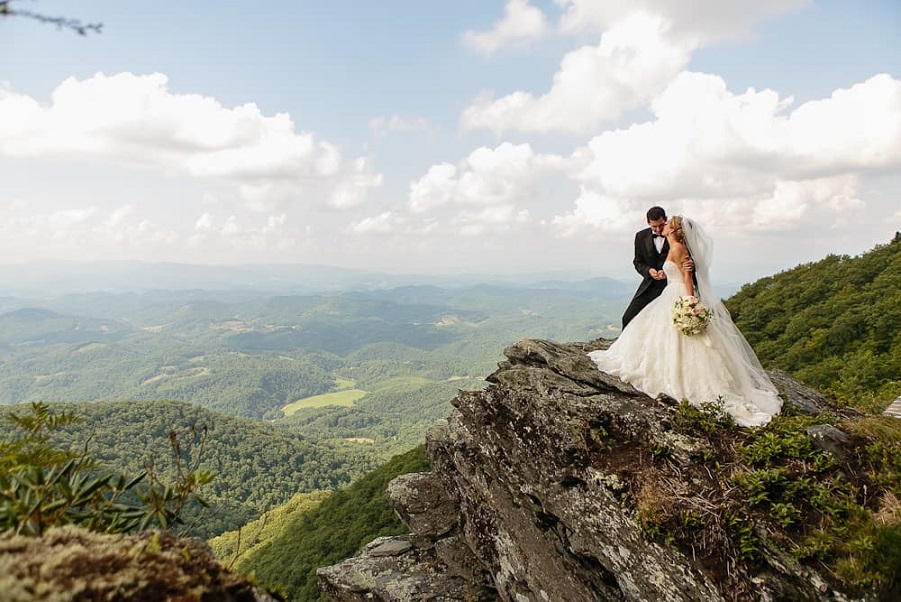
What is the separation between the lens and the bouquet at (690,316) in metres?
9.05

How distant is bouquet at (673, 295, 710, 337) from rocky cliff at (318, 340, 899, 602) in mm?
1577

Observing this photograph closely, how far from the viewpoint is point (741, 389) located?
8.98m

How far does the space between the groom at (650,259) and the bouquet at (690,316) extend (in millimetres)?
1045

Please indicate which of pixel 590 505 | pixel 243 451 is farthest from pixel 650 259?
pixel 243 451

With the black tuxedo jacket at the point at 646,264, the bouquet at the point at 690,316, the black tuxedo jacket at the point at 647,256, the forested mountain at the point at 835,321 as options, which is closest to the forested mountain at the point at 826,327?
the forested mountain at the point at 835,321

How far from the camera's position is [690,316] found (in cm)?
909

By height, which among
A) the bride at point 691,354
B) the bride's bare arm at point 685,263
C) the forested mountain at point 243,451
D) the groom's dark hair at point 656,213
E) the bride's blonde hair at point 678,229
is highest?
the groom's dark hair at point 656,213

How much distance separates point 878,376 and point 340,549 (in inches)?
1540

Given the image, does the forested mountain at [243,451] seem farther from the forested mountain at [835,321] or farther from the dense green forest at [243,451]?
the forested mountain at [835,321]

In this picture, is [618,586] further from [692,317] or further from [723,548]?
[692,317]

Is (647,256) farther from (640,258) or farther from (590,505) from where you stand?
(590,505)

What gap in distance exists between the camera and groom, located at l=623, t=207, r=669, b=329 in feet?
32.8

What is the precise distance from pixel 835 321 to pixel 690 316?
2514 cm

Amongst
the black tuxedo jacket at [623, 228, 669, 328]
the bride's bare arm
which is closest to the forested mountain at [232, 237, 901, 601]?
the bride's bare arm
